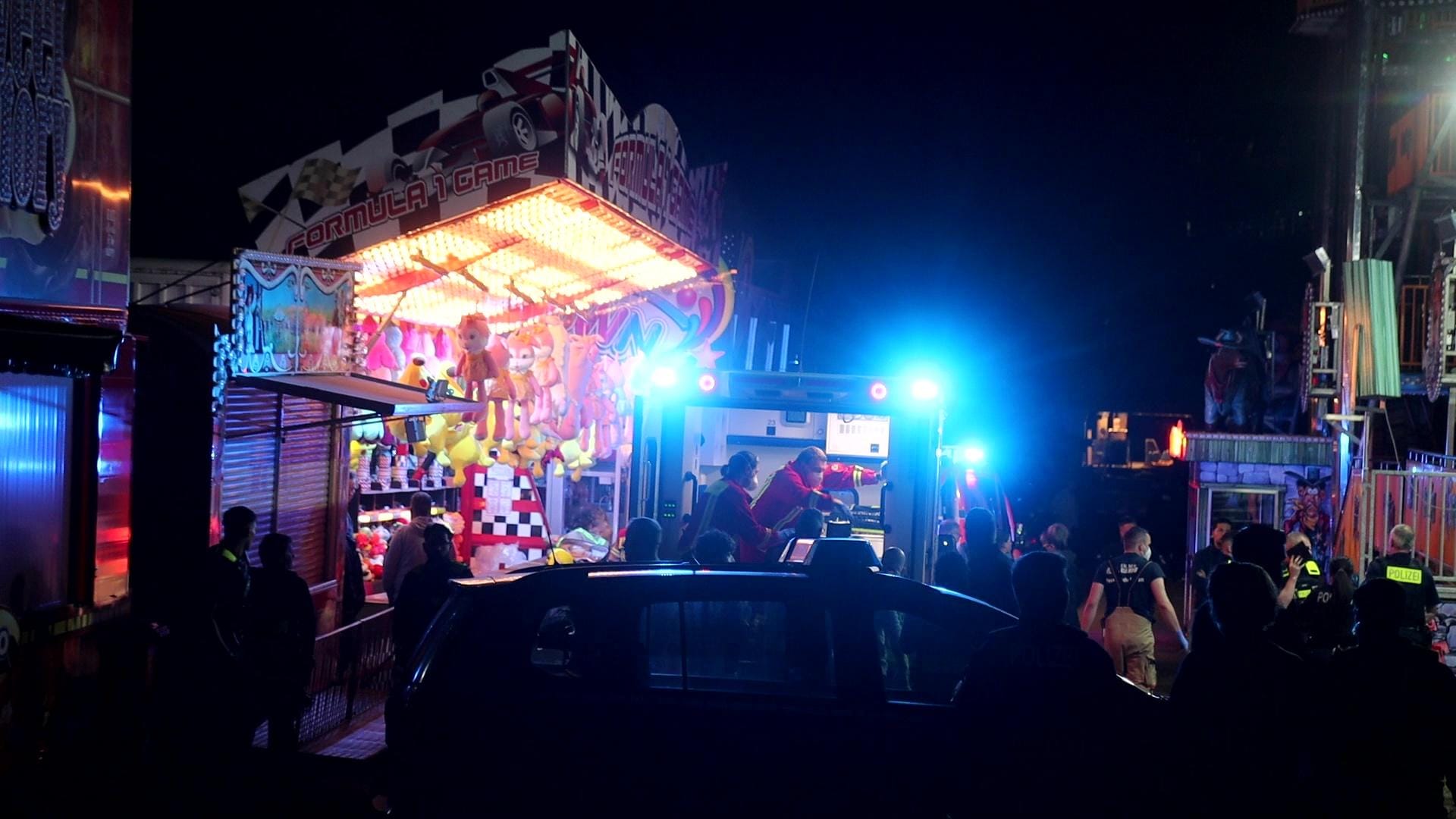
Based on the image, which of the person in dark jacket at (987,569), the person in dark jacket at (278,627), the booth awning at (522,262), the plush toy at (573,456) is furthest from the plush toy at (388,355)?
the person in dark jacket at (987,569)

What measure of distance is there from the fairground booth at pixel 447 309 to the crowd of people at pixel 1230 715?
18.4 feet

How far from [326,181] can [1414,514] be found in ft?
38.5

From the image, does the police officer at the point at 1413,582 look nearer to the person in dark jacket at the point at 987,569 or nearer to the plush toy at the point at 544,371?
the person in dark jacket at the point at 987,569

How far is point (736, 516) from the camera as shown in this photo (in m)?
10.7

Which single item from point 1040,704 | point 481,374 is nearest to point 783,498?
point 481,374

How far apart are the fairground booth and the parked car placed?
406 cm

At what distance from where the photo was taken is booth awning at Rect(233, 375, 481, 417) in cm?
867

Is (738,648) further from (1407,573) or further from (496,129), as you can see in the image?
(1407,573)

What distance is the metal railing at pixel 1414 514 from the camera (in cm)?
1199

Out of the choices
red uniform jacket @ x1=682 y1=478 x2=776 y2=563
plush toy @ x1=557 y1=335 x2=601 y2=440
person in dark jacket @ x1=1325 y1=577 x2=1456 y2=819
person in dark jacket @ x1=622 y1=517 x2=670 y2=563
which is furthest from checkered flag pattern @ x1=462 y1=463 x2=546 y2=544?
person in dark jacket @ x1=1325 y1=577 x2=1456 y2=819

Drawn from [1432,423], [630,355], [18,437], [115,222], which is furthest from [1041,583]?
[1432,423]

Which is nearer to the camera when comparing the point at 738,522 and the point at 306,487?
the point at 738,522

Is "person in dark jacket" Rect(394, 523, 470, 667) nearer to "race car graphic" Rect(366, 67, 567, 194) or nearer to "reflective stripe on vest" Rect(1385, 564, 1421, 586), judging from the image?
"race car graphic" Rect(366, 67, 567, 194)

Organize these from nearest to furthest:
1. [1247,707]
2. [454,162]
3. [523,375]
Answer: [1247,707]
[454,162]
[523,375]
